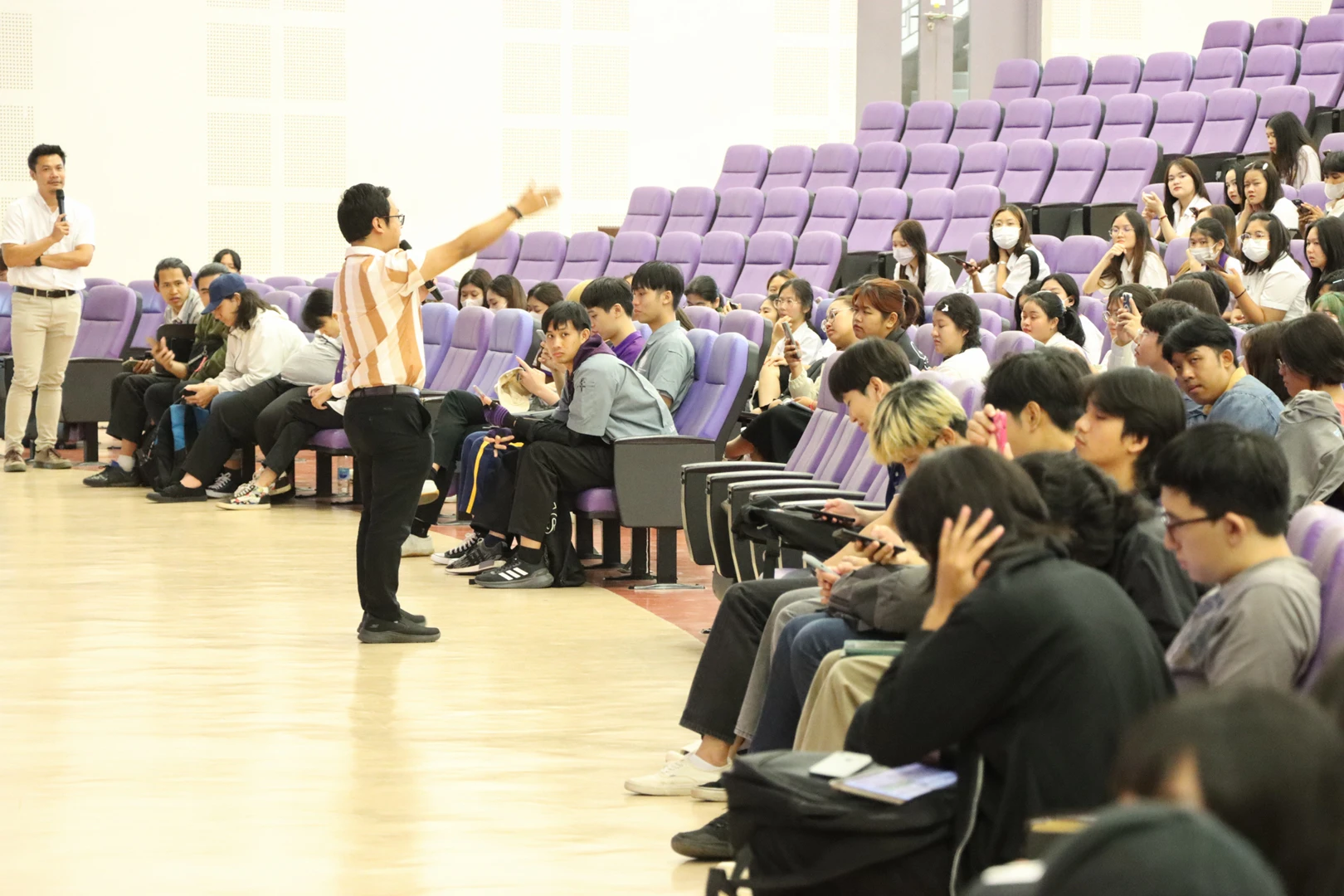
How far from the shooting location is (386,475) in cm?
510

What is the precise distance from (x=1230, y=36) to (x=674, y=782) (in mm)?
10863

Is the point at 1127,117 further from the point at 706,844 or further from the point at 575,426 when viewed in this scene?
the point at 706,844

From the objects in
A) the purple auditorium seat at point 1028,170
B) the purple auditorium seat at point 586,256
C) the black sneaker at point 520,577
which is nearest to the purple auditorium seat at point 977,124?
the purple auditorium seat at point 1028,170

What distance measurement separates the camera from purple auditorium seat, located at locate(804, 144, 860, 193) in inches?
497

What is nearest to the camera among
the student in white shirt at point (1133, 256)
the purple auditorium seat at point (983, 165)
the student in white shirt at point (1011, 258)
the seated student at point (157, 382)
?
the student in white shirt at point (1133, 256)

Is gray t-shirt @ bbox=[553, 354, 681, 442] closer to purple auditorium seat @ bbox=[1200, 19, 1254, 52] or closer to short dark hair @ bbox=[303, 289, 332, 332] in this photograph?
short dark hair @ bbox=[303, 289, 332, 332]

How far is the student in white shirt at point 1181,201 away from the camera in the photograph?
8.86 m

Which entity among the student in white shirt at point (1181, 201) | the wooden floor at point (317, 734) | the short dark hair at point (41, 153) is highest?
the short dark hair at point (41, 153)

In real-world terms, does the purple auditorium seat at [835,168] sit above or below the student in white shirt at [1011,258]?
above

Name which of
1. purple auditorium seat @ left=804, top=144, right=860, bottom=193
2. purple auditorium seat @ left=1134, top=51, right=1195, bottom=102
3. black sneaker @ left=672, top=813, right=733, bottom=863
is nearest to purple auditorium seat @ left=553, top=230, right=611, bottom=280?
purple auditorium seat @ left=804, top=144, right=860, bottom=193

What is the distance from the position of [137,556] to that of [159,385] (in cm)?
251

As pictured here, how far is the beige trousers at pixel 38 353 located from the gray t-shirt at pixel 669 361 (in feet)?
14.6

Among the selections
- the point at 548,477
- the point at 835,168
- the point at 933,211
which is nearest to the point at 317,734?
the point at 548,477

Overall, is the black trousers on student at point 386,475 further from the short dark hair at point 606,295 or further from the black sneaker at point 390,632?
the short dark hair at point 606,295
